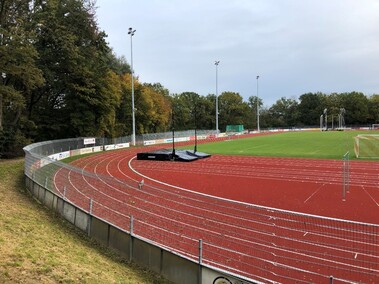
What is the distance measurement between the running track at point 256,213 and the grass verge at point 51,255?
1231 millimetres

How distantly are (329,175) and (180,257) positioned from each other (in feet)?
60.2

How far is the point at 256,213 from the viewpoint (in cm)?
927

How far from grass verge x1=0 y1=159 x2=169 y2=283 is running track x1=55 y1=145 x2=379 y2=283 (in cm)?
123

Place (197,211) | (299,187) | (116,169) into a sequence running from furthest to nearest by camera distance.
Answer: (116,169)
(299,187)
(197,211)

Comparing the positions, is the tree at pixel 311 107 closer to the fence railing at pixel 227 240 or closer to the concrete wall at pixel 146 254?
the fence railing at pixel 227 240

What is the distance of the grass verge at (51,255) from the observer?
22.6 ft

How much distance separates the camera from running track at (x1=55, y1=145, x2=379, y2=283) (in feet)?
29.9

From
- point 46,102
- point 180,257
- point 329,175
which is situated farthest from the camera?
point 46,102

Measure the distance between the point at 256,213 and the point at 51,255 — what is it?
15.9ft

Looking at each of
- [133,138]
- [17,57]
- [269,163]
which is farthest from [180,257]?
[133,138]

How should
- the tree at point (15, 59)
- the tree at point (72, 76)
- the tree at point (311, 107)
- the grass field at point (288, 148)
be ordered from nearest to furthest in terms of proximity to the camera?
the tree at point (15, 59), the grass field at point (288, 148), the tree at point (72, 76), the tree at point (311, 107)

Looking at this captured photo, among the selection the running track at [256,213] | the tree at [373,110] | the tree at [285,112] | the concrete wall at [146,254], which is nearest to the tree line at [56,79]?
the running track at [256,213]

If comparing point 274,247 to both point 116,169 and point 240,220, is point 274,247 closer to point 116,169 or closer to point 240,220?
point 240,220

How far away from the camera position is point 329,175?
2456 cm
